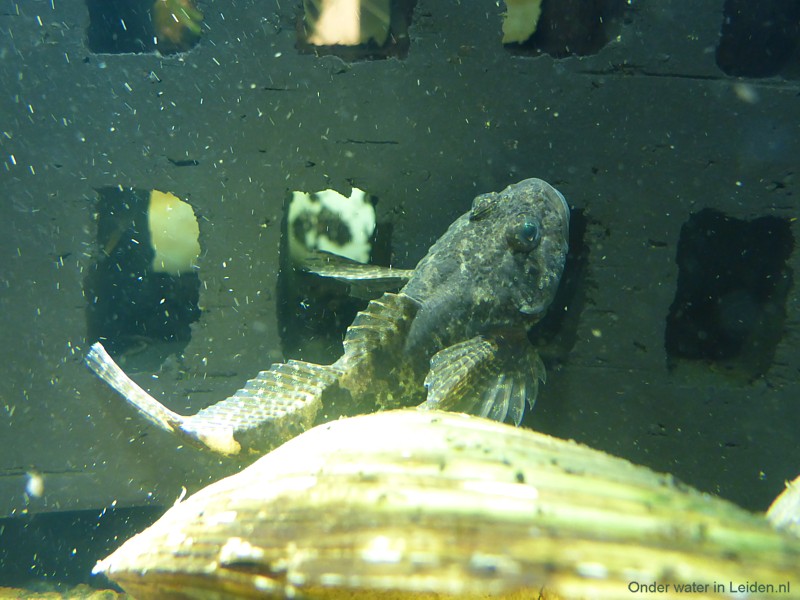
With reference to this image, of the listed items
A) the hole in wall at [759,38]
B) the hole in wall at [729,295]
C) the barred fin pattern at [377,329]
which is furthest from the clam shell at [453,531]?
the hole in wall at [759,38]

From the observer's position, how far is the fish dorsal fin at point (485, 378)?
3.24 m

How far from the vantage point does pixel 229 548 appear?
44.9 inches

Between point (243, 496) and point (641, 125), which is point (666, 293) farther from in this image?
point (243, 496)

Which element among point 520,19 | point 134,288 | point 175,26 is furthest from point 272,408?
Result: point 175,26

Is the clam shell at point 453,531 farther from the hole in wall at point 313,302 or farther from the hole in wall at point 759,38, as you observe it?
the hole in wall at point 759,38

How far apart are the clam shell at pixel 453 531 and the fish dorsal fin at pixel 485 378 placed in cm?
186

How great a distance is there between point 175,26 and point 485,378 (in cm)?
414

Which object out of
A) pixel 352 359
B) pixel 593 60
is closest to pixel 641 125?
pixel 593 60

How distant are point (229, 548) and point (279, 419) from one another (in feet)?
6.83

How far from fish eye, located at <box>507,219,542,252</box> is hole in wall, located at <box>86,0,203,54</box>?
10.3ft

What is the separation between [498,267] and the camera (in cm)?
389

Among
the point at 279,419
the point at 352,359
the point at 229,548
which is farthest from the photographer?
the point at 352,359

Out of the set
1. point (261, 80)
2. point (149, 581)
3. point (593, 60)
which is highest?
point (593, 60)

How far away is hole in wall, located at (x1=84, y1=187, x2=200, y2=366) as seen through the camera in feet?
15.6
